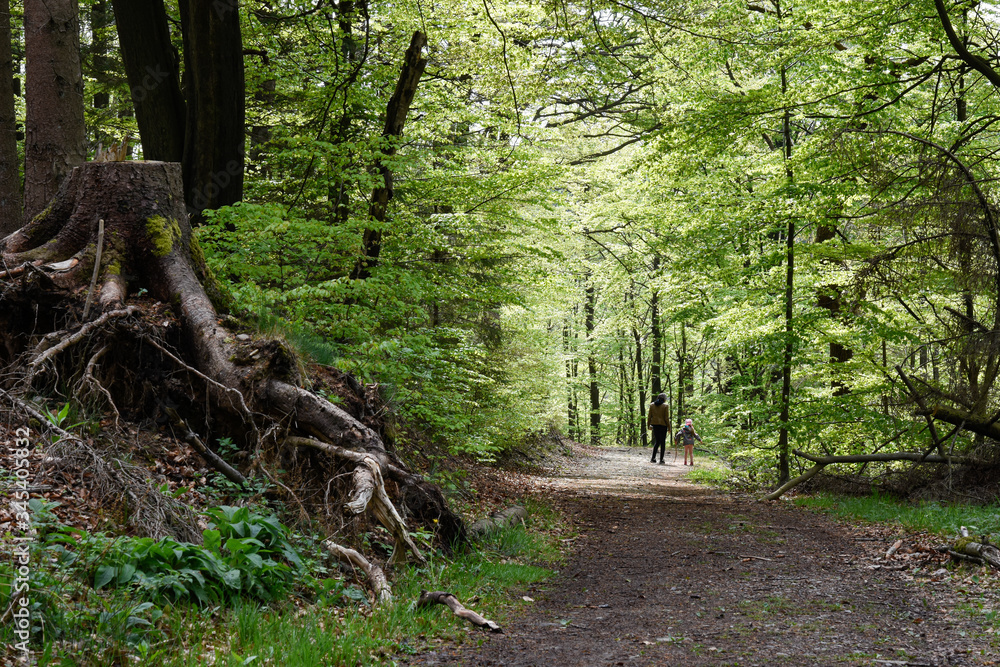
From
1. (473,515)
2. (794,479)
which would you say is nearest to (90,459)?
(473,515)

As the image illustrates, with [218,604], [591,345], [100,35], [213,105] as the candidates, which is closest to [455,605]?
[218,604]

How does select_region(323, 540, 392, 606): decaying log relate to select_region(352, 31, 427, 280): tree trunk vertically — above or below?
below

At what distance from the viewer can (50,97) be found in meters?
7.42

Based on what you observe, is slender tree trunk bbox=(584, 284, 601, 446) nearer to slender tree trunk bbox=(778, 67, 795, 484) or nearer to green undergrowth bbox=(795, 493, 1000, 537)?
slender tree trunk bbox=(778, 67, 795, 484)

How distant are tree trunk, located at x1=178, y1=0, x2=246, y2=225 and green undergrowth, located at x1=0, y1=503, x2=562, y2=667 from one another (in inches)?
238

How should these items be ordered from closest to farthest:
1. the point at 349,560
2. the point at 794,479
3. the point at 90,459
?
1. the point at 90,459
2. the point at 349,560
3. the point at 794,479

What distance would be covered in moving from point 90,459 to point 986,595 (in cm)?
664

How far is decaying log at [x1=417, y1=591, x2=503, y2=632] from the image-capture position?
4539 mm

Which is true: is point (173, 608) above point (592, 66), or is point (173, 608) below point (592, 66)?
below

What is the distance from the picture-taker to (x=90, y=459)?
423cm

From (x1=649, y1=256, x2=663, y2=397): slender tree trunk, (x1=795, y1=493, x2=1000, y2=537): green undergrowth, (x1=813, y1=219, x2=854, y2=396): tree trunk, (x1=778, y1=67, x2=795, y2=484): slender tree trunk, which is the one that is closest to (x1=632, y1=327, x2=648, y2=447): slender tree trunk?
(x1=649, y1=256, x2=663, y2=397): slender tree trunk

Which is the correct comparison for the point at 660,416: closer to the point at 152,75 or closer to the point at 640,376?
the point at 640,376

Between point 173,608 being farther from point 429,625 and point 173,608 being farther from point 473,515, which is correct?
point 473,515

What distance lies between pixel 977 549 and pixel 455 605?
478cm
